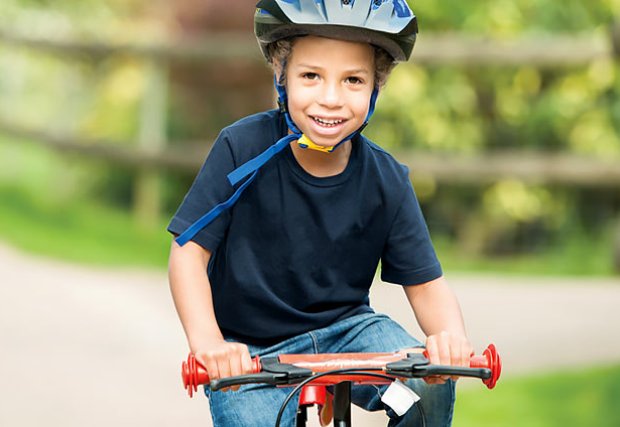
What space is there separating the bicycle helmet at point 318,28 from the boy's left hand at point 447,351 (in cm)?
62

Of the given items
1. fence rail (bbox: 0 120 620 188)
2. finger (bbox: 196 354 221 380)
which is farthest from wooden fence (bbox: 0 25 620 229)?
finger (bbox: 196 354 221 380)

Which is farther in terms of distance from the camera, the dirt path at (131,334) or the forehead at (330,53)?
the dirt path at (131,334)

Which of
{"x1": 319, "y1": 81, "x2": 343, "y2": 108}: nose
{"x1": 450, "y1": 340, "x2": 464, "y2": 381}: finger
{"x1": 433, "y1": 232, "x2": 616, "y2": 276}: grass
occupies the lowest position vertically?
{"x1": 433, "y1": 232, "x2": 616, "y2": 276}: grass

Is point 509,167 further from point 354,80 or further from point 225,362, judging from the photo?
point 225,362

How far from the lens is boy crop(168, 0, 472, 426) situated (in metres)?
3.37

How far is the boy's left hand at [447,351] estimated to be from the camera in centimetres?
313

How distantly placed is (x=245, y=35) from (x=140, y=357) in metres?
6.02

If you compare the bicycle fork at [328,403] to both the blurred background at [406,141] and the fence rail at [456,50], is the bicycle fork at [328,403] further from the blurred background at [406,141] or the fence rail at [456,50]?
the fence rail at [456,50]

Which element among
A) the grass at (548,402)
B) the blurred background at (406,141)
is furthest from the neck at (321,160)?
the blurred background at (406,141)

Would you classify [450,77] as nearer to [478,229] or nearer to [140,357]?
[478,229]

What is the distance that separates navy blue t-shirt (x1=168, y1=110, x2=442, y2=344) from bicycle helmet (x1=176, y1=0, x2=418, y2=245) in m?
0.09

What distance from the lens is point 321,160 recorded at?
3.60 metres

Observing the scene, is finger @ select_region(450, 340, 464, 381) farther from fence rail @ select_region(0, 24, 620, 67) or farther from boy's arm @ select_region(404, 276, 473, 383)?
fence rail @ select_region(0, 24, 620, 67)

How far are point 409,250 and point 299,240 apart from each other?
315 millimetres
